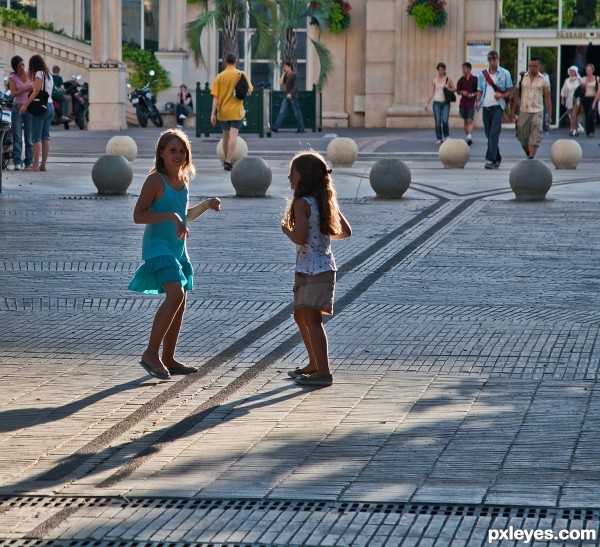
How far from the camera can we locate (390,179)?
17.0 m

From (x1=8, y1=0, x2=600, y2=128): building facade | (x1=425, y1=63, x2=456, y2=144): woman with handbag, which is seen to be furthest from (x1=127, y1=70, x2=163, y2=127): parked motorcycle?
(x1=425, y1=63, x2=456, y2=144): woman with handbag

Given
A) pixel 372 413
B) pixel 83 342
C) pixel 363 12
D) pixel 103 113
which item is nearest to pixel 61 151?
pixel 103 113

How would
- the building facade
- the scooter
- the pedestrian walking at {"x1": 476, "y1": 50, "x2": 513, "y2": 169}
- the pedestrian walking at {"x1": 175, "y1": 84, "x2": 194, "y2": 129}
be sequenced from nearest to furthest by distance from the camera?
1. the pedestrian walking at {"x1": 476, "y1": 50, "x2": 513, "y2": 169}
2. the scooter
3. the building facade
4. the pedestrian walking at {"x1": 175, "y1": 84, "x2": 194, "y2": 129}

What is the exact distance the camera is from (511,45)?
3972 centimetres

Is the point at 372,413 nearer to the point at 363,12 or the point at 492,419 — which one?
the point at 492,419

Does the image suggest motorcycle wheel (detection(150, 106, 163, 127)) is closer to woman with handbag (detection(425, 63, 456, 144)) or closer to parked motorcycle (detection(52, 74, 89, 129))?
parked motorcycle (detection(52, 74, 89, 129))

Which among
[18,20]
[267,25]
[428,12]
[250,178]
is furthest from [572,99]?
[250,178]

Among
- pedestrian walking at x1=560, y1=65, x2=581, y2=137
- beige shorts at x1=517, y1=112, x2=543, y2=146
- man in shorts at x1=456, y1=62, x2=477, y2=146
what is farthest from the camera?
pedestrian walking at x1=560, y1=65, x2=581, y2=137

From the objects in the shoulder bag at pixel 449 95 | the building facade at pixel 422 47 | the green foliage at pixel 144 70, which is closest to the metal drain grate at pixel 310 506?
the shoulder bag at pixel 449 95

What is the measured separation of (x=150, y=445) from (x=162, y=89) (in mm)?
35936

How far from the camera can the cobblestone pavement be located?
16.1 feet

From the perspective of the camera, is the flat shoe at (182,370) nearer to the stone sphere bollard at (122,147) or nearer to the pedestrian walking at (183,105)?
the stone sphere bollard at (122,147)

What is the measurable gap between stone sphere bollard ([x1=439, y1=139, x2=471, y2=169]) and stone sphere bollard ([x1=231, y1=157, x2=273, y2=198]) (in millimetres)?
5743

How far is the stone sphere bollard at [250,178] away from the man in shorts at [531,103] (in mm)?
5238
